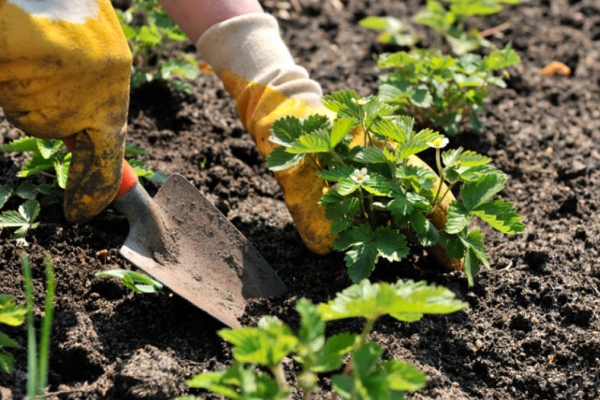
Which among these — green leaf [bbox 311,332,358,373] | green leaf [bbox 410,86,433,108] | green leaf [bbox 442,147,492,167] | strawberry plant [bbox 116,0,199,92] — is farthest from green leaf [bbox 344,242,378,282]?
strawberry plant [bbox 116,0,199,92]

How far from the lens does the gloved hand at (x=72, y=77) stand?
182 cm

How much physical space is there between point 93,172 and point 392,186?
842 mm

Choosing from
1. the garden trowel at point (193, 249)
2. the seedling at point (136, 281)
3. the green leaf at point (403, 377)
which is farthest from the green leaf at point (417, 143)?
the seedling at point (136, 281)

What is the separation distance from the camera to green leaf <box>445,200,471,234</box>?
221 centimetres

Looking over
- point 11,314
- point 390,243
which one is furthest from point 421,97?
point 11,314

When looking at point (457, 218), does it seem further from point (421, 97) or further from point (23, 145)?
point (23, 145)

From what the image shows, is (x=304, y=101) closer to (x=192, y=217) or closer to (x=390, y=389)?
(x=192, y=217)

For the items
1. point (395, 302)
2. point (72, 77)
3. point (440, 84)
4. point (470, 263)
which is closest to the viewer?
point (395, 302)

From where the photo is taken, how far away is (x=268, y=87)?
257 cm

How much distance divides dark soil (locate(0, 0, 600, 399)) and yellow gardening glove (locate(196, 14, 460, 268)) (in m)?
0.20

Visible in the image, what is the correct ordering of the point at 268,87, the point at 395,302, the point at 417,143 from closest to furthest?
the point at 395,302 < the point at 417,143 < the point at 268,87

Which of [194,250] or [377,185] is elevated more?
[377,185]

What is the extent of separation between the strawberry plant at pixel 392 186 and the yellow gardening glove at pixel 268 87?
0.46 feet

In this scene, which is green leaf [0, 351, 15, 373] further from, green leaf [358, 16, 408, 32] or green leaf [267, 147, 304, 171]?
green leaf [358, 16, 408, 32]
